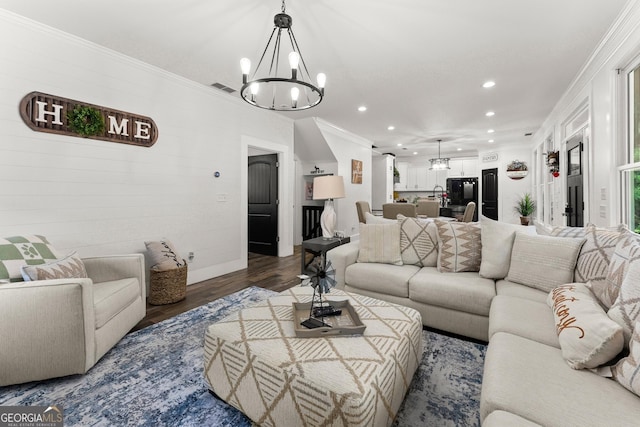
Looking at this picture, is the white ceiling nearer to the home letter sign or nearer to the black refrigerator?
the home letter sign

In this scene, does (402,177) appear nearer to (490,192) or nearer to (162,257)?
(490,192)

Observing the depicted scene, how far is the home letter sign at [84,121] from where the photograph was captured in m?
2.41

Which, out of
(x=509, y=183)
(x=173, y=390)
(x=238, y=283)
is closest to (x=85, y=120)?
(x=238, y=283)

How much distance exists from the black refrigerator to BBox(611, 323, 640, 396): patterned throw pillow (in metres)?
8.29

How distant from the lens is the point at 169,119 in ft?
Result: 11.1

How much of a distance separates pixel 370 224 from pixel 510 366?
1951 mm

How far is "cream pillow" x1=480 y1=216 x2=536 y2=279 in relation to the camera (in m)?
2.29

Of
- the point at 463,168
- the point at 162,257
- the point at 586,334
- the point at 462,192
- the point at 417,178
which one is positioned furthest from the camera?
the point at 417,178

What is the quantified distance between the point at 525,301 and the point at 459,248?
2.40 feet

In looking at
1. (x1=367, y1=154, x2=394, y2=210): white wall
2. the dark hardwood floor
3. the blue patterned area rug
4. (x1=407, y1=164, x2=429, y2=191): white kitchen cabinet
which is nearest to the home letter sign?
the dark hardwood floor

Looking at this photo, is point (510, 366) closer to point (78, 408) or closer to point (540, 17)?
point (78, 408)

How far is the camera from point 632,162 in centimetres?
240

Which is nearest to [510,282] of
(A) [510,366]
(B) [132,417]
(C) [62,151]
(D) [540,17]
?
(A) [510,366]

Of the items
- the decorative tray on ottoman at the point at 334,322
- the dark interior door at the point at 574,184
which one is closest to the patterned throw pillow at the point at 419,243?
the decorative tray on ottoman at the point at 334,322
